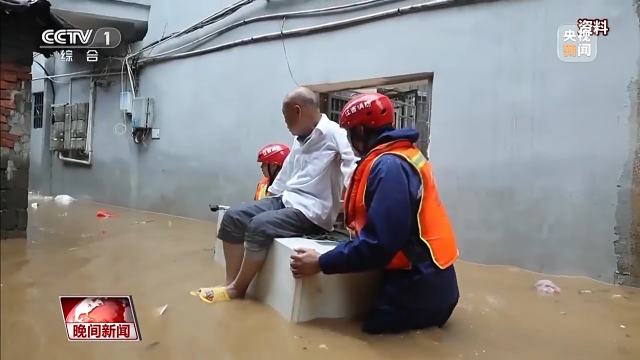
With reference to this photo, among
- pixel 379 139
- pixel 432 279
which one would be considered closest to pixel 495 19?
pixel 379 139

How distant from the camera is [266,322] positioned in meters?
2.21

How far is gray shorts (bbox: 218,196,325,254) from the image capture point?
7.97 feet

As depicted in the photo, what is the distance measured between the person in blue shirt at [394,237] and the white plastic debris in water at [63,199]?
24.0ft

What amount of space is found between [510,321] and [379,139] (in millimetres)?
1097

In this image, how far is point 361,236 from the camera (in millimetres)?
1976

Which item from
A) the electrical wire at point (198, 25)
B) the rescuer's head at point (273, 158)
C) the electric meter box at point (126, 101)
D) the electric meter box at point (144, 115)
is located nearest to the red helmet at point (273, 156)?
the rescuer's head at point (273, 158)

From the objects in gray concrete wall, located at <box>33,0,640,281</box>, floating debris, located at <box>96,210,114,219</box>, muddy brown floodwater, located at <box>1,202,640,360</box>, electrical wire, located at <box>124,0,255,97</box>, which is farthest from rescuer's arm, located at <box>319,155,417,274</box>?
floating debris, located at <box>96,210,114,219</box>

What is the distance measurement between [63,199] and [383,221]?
797 cm

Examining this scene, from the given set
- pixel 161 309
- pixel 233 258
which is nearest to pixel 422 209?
pixel 233 258

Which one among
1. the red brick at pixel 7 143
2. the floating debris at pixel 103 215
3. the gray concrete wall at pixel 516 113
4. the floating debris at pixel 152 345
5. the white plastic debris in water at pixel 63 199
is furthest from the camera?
the white plastic debris in water at pixel 63 199

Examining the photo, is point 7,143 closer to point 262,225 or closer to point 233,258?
point 262,225

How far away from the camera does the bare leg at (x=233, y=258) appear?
260cm

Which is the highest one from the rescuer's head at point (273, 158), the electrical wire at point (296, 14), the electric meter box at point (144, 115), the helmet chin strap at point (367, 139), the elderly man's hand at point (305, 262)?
the electrical wire at point (296, 14)

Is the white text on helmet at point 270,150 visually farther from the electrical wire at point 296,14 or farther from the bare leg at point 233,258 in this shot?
the electrical wire at point 296,14
